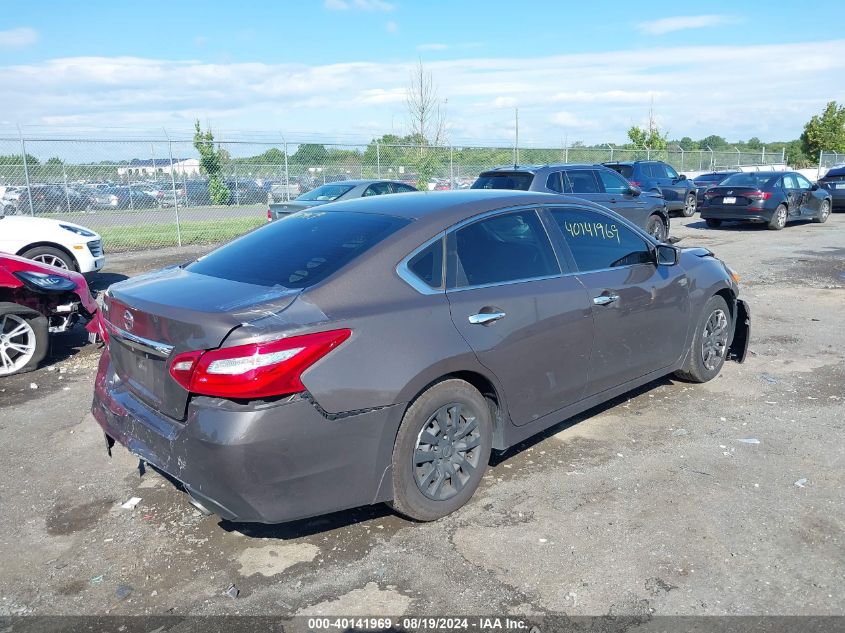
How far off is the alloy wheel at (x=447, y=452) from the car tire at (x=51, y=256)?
28.9ft

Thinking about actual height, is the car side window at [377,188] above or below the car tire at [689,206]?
above

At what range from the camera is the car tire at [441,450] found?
354cm

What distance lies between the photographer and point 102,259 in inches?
445

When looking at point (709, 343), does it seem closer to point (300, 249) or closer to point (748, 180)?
point (300, 249)

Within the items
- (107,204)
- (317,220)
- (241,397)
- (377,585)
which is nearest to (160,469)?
→ (241,397)

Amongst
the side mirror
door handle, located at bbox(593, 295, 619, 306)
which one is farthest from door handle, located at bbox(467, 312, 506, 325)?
the side mirror

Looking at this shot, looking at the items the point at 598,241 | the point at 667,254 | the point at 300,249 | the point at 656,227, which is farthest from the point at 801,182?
the point at 300,249

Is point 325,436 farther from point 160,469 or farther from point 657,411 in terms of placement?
point 657,411

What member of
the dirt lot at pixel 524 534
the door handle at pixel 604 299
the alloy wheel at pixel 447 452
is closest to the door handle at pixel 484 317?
the alloy wheel at pixel 447 452

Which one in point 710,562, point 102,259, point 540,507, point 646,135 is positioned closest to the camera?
point 710,562

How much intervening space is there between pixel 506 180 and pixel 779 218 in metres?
9.46

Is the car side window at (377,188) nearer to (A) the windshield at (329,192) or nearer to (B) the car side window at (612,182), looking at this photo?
(A) the windshield at (329,192)

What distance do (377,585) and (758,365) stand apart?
475cm

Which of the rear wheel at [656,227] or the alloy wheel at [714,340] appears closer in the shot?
the alloy wheel at [714,340]
